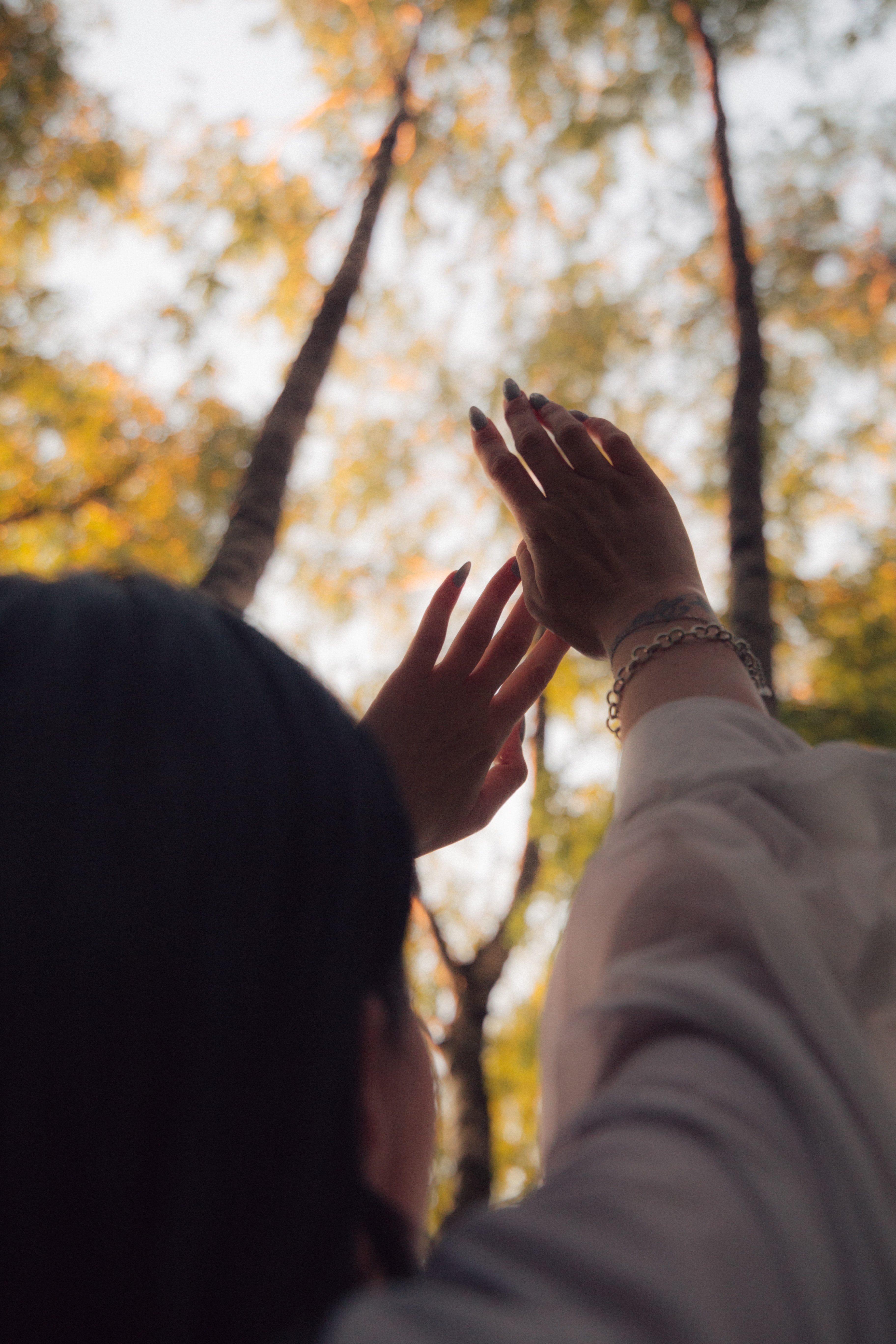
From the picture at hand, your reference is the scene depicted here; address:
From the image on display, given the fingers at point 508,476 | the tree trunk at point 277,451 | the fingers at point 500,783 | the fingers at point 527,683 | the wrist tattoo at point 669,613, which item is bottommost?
the fingers at point 500,783

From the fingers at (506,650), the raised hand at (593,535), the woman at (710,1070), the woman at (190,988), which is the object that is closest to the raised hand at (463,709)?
the fingers at (506,650)

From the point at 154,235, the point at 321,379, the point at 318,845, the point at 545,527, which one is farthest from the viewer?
the point at 154,235

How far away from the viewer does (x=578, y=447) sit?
1569 millimetres

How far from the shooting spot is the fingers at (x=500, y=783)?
5.84 feet

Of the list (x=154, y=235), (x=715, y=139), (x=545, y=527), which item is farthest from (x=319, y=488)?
(x=545, y=527)

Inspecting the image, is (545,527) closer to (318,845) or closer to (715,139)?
(318,845)

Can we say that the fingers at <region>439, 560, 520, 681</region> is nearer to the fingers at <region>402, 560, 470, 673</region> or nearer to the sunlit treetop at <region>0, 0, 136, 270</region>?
the fingers at <region>402, 560, 470, 673</region>

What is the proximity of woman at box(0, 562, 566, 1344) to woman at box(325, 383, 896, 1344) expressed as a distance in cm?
11

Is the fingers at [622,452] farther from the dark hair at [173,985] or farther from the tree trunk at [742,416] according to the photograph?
the tree trunk at [742,416]

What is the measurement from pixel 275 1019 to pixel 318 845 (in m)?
0.15

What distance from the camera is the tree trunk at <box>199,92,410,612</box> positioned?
12.8ft

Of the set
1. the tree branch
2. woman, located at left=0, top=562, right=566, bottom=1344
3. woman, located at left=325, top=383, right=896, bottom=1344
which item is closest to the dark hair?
woman, located at left=0, top=562, right=566, bottom=1344

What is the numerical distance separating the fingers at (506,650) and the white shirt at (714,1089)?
2.59 feet

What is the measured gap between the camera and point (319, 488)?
9.64 m
